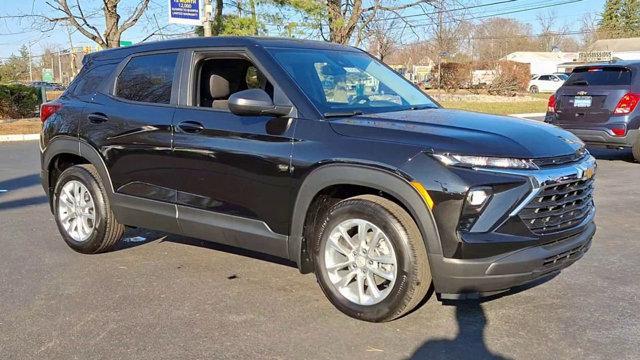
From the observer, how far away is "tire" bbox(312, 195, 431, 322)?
11.7 feet

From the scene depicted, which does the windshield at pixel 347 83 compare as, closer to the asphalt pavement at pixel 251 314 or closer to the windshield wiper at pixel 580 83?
the asphalt pavement at pixel 251 314

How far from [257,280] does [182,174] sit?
100cm

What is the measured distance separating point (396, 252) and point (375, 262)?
0.23 metres

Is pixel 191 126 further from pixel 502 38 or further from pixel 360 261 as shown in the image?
pixel 502 38

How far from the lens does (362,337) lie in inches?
142

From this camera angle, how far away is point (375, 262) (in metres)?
3.78

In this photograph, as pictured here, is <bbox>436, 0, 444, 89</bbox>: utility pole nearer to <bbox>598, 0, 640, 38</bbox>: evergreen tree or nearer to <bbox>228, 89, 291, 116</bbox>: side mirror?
<bbox>228, 89, 291, 116</bbox>: side mirror

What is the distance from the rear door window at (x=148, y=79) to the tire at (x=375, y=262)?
1822mm

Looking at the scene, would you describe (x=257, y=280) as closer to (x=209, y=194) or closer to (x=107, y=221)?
(x=209, y=194)

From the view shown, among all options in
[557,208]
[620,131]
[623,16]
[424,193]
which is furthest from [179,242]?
[623,16]

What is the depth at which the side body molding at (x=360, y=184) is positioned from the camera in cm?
344

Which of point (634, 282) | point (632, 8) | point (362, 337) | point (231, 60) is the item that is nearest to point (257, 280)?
point (362, 337)

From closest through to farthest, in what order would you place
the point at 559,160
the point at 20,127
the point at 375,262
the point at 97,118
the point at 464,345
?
the point at 464,345
the point at 559,160
the point at 375,262
the point at 97,118
the point at 20,127

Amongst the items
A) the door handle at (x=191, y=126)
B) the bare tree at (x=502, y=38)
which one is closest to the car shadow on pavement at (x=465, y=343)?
the door handle at (x=191, y=126)
